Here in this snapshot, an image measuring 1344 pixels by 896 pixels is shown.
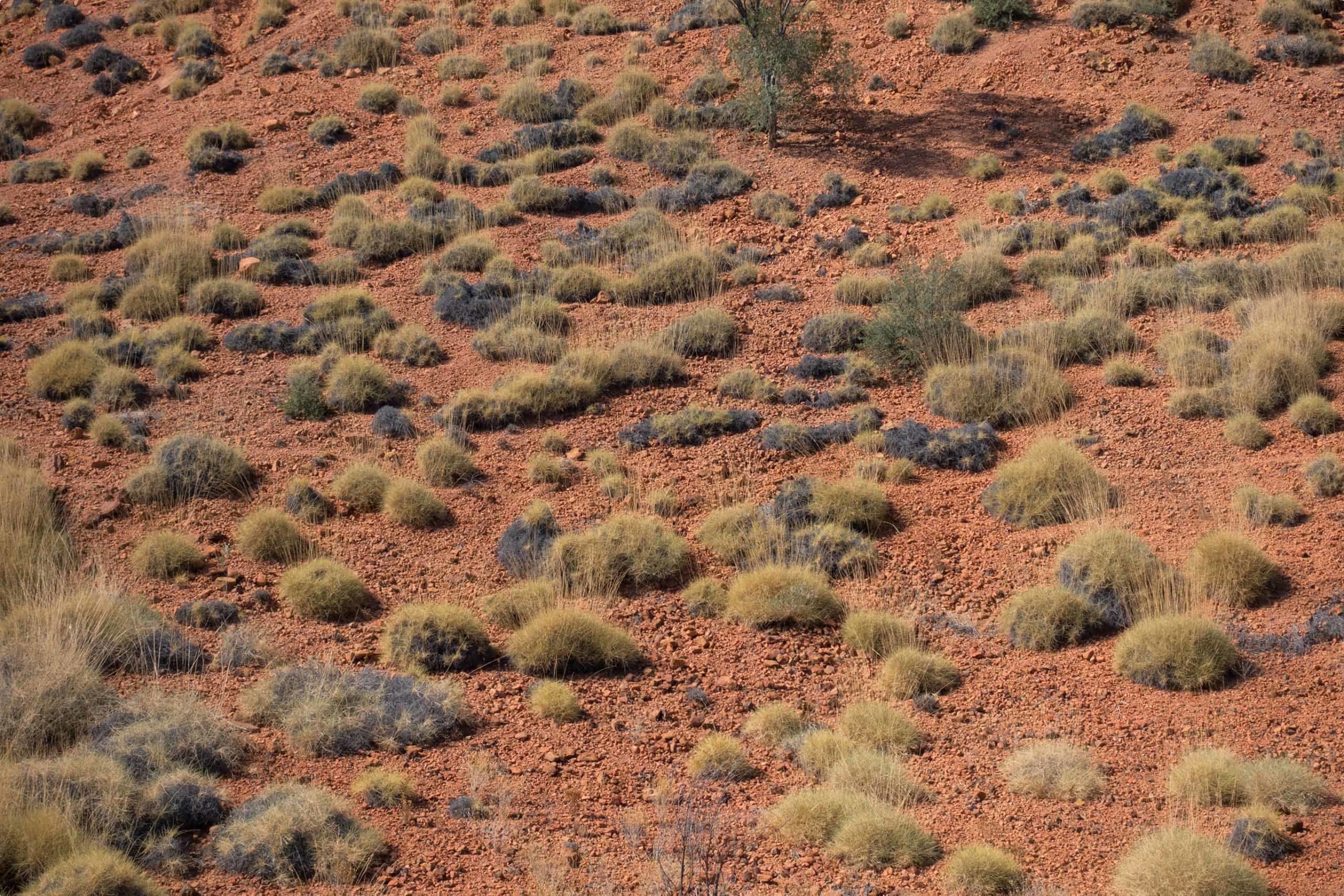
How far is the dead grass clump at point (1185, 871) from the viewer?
6.16 meters

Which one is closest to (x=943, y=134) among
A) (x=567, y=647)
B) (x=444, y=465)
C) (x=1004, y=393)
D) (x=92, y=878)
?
(x=1004, y=393)

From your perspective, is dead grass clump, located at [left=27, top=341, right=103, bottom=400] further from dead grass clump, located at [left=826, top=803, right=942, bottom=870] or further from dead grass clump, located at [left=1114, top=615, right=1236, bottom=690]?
dead grass clump, located at [left=1114, top=615, right=1236, bottom=690]

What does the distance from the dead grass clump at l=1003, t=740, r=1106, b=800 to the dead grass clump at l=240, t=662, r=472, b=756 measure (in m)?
3.69

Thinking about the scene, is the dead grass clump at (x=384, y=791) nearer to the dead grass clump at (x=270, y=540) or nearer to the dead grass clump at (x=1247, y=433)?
the dead grass clump at (x=270, y=540)

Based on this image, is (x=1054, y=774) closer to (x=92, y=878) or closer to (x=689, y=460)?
(x=92, y=878)

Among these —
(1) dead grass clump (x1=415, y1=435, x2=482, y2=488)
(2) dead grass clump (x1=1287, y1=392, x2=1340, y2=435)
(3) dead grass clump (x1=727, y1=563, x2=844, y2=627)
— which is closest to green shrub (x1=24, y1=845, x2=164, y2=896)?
(3) dead grass clump (x1=727, y1=563, x2=844, y2=627)

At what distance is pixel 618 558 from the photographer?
10.5m

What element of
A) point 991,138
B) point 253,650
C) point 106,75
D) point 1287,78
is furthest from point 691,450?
point 106,75

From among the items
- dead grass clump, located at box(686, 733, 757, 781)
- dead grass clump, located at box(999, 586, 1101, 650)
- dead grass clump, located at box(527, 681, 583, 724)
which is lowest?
dead grass clump, located at box(999, 586, 1101, 650)

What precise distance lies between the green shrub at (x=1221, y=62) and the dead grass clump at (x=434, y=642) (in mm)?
15855

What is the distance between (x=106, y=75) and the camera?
23.4 m

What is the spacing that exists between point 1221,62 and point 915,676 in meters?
14.6

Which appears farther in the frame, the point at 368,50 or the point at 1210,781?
the point at 368,50

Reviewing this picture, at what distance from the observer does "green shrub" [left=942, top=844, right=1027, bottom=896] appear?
21.2ft
